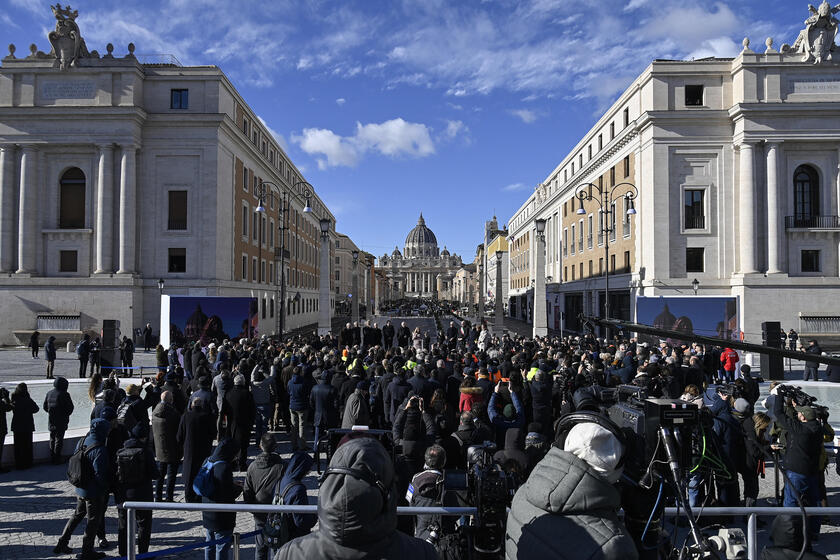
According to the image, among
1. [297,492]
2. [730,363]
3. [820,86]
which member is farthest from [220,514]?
[820,86]

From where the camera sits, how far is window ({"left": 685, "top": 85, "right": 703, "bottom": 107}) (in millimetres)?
29375

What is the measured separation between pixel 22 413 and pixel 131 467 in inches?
179

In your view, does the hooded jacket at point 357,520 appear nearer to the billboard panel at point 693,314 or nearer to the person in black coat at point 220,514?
the person in black coat at point 220,514

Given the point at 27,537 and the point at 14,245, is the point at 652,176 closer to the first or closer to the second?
the point at 27,537

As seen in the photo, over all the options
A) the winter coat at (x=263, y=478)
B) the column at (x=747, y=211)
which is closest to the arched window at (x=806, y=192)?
the column at (x=747, y=211)

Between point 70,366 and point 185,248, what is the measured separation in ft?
32.3

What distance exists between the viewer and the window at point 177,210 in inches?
1187

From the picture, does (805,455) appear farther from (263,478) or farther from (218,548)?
(218,548)

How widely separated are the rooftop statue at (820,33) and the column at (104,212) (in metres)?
39.4

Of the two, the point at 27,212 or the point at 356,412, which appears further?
the point at 27,212

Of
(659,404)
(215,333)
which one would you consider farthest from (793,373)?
(215,333)

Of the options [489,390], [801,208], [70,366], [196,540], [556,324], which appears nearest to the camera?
[196,540]

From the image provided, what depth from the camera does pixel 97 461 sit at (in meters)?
5.41

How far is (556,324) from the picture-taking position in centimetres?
4247
